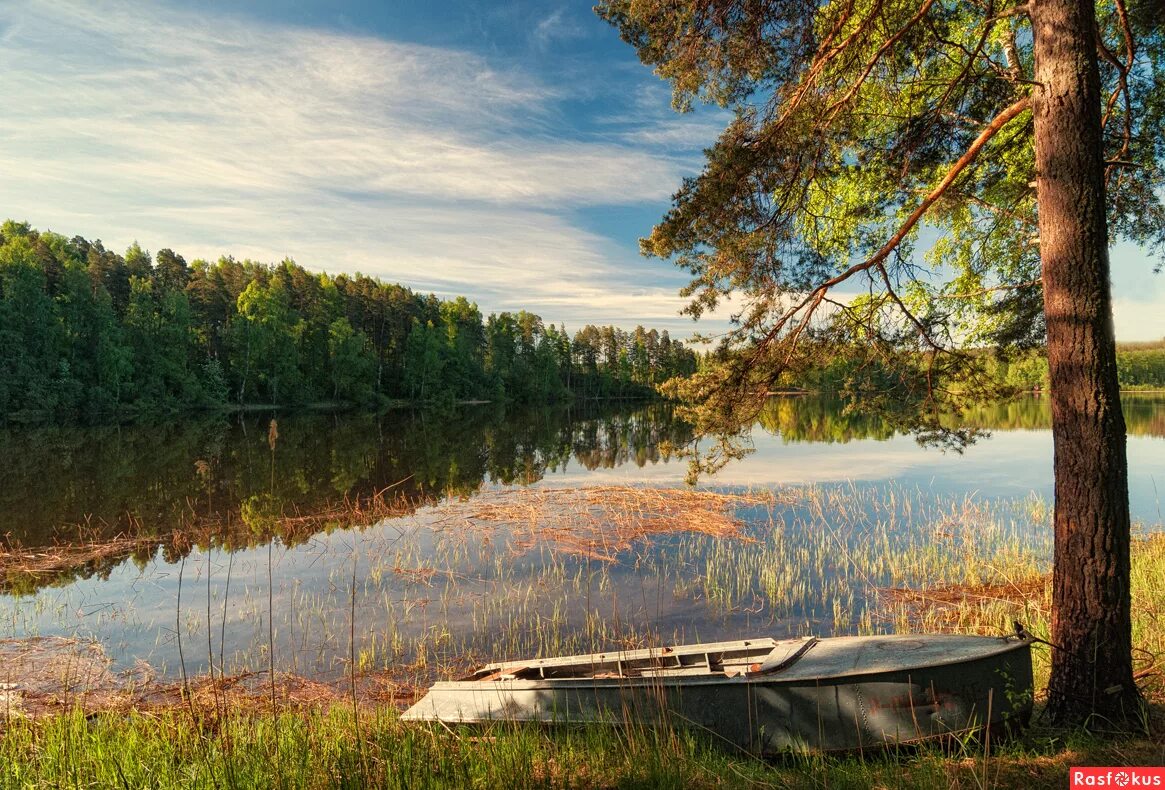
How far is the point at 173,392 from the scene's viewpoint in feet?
200

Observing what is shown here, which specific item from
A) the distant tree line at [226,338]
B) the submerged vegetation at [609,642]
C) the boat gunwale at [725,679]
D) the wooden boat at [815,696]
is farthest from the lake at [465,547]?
the distant tree line at [226,338]

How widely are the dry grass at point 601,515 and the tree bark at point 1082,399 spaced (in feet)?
30.4

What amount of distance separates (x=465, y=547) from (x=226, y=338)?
62521 millimetres

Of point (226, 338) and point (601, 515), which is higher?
point (226, 338)

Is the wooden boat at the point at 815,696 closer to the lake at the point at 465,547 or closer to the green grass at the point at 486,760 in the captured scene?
the green grass at the point at 486,760

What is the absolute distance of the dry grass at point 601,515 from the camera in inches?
598

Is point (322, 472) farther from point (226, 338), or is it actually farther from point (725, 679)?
point (226, 338)

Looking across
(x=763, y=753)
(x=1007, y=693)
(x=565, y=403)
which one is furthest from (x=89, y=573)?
(x=565, y=403)

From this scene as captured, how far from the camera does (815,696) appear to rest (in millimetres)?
4984

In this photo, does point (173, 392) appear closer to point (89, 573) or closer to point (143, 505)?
point (143, 505)

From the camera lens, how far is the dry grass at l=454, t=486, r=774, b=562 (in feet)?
49.9

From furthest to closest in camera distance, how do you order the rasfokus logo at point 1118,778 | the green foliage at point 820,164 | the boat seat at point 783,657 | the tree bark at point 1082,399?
the green foliage at point 820,164, the boat seat at point 783,657, the tree bark at point 1082,399, the rasfokus logo at point 1118,778

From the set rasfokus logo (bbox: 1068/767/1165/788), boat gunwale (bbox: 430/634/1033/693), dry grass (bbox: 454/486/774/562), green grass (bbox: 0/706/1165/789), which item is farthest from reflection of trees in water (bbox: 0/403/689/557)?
rasfokus logo (bbox: 1068/767/1165/788)

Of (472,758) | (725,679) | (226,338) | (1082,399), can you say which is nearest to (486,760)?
(472,758)
